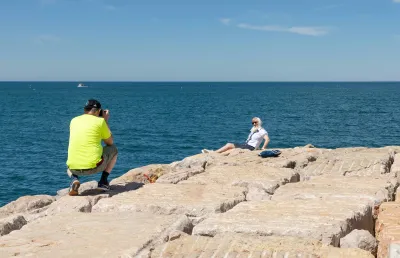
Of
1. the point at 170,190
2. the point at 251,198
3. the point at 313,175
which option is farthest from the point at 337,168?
the point at 170,190

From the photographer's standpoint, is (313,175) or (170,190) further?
(313,175)

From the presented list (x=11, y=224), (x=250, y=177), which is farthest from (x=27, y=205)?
(x=250, y=177)

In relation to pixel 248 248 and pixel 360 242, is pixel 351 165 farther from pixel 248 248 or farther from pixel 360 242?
pixel 248 248

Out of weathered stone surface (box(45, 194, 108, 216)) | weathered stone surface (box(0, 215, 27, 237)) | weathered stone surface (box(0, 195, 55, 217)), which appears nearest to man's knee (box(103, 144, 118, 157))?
weathered stone surface (box(0, 195, 55, 217))

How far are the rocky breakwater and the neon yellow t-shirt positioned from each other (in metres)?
0.51

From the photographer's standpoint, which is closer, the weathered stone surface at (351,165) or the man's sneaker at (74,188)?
the man's sneaker at (74,188)

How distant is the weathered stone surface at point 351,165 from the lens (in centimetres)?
723

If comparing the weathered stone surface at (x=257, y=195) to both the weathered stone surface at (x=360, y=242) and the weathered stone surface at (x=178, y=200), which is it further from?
the weathered stone surface at (x=360, y=242)

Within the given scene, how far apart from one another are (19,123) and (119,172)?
30.1 meters

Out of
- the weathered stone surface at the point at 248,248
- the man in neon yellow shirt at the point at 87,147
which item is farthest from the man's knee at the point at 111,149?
the weathered stone surface at the point at 248,248

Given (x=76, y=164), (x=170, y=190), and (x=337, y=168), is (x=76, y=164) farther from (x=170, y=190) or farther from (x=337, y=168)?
(x=337, y=168)

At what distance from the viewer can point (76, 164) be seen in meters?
6.73

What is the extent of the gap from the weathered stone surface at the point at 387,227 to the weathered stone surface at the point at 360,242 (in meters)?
0.06

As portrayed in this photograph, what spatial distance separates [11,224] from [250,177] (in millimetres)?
3019
